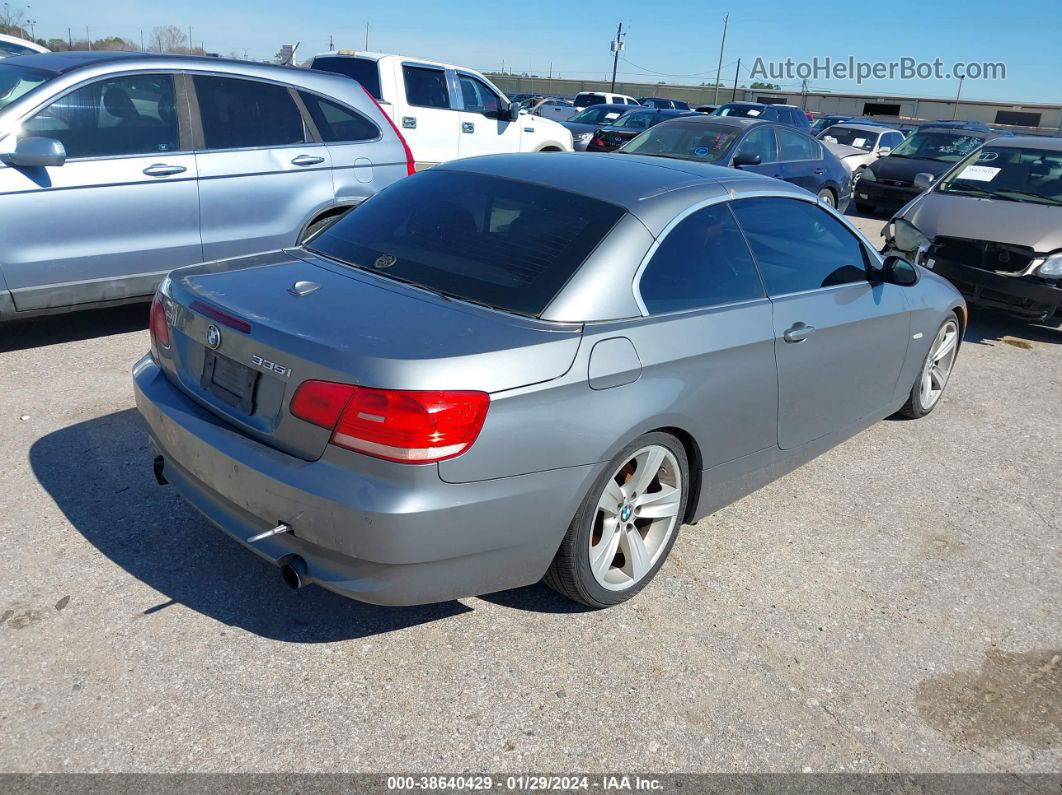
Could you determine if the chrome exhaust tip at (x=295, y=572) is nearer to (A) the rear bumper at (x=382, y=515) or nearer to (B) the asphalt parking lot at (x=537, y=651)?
(A) the rear bumper at (x=382, y=515)

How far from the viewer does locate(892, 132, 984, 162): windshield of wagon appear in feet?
49.4

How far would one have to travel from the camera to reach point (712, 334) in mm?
3428

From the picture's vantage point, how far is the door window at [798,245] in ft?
12.7

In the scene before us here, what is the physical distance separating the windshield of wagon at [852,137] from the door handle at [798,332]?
1672 centimetres

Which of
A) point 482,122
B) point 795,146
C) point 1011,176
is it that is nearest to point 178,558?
point 1011,176

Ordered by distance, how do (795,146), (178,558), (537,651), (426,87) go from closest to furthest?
(537,651), (178,558), (426,87), (795,146)

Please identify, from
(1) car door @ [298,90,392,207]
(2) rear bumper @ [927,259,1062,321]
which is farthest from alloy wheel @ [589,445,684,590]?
(2) rear bumper @ [927,259,1062,321]

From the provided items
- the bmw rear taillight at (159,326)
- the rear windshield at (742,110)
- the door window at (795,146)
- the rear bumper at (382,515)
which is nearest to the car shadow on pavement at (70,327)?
the bmw rear taillight at (159,326)

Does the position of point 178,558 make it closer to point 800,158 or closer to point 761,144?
point 761,144

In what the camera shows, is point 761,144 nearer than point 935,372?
No

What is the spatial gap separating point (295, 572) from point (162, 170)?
12.7 feet

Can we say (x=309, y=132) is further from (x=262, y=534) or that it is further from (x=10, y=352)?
(x=262, y=534)

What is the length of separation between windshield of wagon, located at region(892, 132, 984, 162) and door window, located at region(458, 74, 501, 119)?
727cm

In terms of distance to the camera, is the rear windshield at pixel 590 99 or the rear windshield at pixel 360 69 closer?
the rear windshield at pixel 360 69
